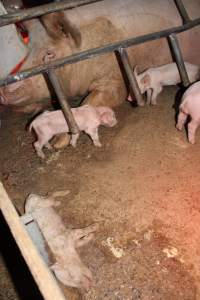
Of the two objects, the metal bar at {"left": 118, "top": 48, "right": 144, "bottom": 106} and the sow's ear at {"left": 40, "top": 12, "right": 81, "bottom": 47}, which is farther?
the sow's ear at {"left": 40, "top": 12, "right": 81, "bottom": 47}

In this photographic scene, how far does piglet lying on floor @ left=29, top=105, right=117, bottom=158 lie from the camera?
374 centimetres

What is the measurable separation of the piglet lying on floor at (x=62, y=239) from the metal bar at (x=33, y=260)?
0.82 m

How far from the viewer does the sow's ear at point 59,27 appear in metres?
3.96

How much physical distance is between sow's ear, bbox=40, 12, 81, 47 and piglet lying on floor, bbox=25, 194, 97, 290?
200 centimetres

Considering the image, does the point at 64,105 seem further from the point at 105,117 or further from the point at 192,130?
the point at 192,130

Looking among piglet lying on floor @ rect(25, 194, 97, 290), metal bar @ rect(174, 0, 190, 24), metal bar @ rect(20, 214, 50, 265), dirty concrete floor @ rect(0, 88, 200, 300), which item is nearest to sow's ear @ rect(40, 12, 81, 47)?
dirty concrete floor @ rect(0, 88, 200, 300)

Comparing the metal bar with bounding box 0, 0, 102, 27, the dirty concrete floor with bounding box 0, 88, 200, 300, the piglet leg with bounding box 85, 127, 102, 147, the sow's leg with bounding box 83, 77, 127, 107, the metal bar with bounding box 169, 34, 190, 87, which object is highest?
the metal bar with bounding box 0, 0, 102, 27

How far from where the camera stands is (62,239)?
3.00 metres

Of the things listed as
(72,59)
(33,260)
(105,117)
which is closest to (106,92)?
(105,117)

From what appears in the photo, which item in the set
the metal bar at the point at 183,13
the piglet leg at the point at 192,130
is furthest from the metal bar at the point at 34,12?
the piglet leg at the point at 192,130

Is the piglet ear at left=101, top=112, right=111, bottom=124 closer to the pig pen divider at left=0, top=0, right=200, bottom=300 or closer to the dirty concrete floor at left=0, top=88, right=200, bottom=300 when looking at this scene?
the dirty concrete floor at left=0, top=88, right=200, bottom=300

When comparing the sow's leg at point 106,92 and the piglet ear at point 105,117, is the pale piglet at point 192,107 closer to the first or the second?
the piglet ear at point 105,117

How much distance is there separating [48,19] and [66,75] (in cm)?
71

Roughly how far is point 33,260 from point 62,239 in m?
Answer: 1.12
